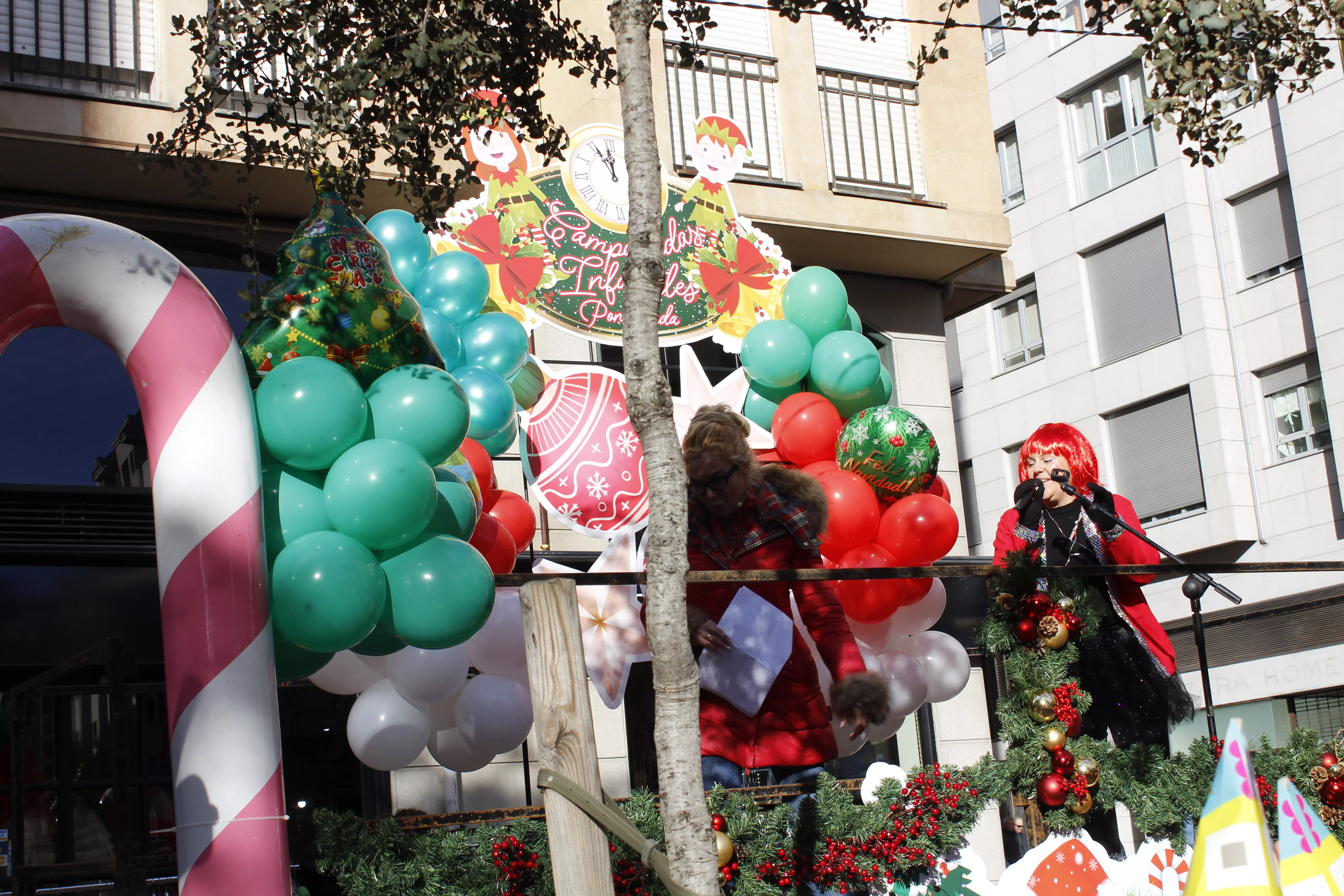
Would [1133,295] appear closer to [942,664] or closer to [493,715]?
[942,664]

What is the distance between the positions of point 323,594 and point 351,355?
3.21 ft

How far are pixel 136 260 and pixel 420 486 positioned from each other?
101 cm

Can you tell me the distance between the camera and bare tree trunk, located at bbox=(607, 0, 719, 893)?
326 cm

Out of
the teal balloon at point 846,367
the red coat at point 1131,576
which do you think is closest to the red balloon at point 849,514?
the teal balloon at point 846,367

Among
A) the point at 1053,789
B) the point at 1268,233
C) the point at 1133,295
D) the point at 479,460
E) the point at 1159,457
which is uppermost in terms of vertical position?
the point at 1268,233

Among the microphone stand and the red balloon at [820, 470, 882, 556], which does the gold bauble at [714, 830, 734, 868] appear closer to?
the microphone stand

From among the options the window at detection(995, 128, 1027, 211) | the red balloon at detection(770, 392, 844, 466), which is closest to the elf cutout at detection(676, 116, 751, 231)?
the red balloon at detection(770, 392, 844, 466)

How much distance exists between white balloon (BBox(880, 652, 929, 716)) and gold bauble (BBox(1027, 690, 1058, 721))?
111cm

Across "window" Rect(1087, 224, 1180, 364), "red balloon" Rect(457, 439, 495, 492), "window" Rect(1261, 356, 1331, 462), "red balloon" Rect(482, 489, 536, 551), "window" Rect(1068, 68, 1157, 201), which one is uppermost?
"window" Rect(1068, 68, 1157, 201)

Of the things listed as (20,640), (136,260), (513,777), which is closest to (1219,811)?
(136,260)

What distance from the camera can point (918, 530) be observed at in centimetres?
644

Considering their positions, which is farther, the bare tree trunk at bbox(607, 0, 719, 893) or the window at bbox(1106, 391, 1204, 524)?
the window at bbox(1106, 391, 1204, 524)

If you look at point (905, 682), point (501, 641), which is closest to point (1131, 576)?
point (905, 682)

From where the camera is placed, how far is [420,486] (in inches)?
154
